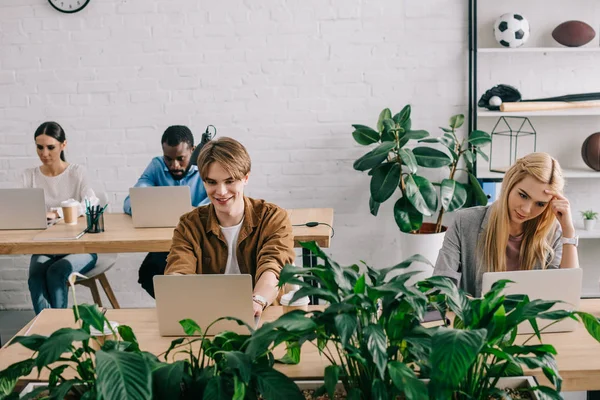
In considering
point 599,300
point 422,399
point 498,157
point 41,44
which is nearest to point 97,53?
point 41,44

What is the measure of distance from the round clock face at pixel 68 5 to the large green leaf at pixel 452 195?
7.56ft

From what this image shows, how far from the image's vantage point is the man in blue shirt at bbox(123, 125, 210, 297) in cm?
351

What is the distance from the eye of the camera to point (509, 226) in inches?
95.1

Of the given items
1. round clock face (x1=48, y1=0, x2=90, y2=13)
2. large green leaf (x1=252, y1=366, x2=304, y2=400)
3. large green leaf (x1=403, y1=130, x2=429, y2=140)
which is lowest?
large green leaf (x1=252, y1=366, x2=304, y2=400)

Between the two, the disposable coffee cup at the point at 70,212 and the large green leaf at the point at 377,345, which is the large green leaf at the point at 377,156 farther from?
the large green leaf at the point at 377,345

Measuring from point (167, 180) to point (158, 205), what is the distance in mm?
434

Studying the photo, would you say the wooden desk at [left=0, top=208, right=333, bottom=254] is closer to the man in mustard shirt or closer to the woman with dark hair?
the woman with dark hair

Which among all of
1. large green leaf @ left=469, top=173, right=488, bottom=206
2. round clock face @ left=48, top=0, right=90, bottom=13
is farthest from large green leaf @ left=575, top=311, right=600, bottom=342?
round clock face @ left=48, top=0, right=90, bottom=13

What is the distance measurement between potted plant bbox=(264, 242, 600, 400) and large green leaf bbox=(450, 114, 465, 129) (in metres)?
2.48

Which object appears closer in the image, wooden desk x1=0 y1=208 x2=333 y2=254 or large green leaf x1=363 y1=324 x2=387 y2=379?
large green leaf x1=363 y1=324 x2=387 y2=379

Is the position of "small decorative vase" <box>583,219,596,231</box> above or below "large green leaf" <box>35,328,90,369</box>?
below

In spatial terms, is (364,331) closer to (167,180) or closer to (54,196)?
(167,180)

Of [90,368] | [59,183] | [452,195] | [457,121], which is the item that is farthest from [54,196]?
[90,368]

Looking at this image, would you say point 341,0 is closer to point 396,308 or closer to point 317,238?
point 317,238
